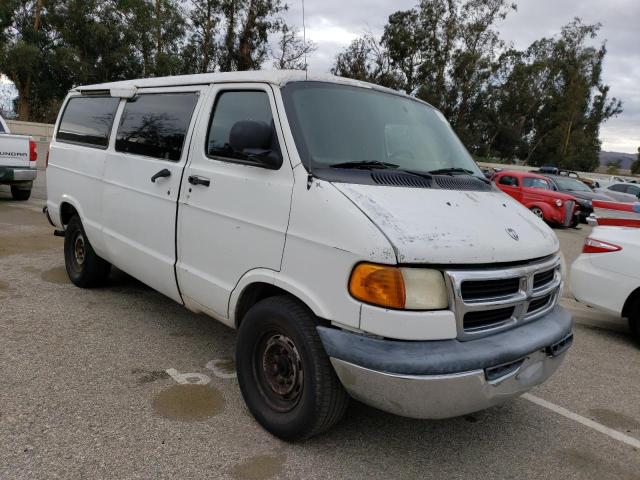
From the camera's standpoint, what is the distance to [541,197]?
624 inches

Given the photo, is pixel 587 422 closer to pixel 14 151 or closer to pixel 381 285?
pixel 381 285

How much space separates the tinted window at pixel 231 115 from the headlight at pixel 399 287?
3.85 ft

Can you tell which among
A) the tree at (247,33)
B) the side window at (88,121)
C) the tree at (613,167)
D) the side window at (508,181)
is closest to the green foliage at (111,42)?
the tree at (247,33)

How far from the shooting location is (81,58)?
1178 inches

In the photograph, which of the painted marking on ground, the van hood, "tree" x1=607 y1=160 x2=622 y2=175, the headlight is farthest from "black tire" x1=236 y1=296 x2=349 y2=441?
"tree" x1=607 y1=160 x2=622 y2=175

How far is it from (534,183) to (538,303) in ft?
48.4

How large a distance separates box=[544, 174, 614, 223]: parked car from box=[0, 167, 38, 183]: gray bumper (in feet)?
48.2

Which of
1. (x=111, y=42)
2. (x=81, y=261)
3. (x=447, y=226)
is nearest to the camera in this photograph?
(x=447, y=226)

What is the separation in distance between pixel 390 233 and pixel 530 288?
95cm

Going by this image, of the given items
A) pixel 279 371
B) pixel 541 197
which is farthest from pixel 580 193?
pixel 279 371

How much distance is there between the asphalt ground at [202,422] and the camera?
8.89 ft

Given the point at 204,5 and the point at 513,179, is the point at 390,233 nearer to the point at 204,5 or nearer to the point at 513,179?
the point at 513,179

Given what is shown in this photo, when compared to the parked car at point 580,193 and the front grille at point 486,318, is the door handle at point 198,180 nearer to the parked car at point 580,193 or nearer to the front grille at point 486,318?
the front grille at point 486,318

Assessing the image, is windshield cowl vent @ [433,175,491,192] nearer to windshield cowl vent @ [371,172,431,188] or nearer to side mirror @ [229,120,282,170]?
windshield cowl vent @ [371,172,431,188]
